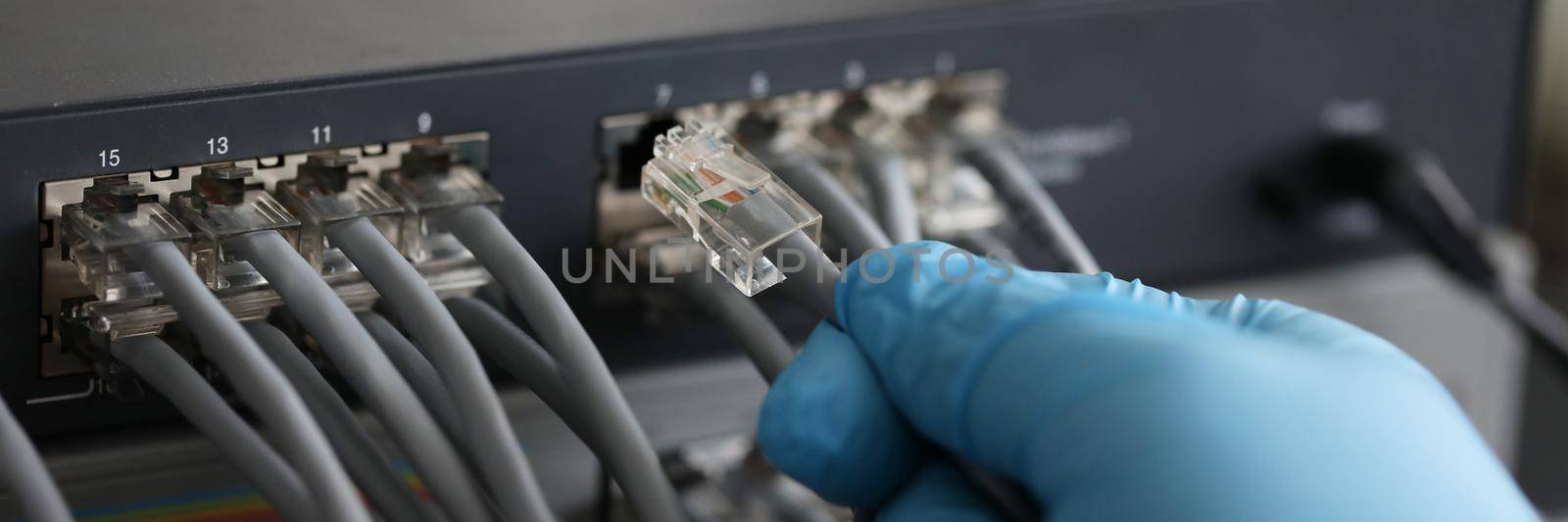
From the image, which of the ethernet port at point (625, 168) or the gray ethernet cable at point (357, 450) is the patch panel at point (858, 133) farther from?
the gray ethernet cable at point (357, 450)

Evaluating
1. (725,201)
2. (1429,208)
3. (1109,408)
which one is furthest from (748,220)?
(1429,208)

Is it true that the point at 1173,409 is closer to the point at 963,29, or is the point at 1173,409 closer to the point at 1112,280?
the point at 1112,280

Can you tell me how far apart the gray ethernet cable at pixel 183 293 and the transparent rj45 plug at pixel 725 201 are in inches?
4.8

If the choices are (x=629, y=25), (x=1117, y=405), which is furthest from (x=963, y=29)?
(x=1117, y=405)

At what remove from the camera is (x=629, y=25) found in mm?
591

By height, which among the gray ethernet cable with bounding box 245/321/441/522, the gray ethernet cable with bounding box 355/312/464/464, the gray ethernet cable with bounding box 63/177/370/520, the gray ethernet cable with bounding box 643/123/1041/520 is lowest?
the gray ethernet cable with bounding box 245/321/441/522

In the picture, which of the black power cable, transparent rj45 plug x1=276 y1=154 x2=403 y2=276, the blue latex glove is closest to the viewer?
the blue latex glove

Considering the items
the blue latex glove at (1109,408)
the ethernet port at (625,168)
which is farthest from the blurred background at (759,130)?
the blue latex glove at (1109,408)

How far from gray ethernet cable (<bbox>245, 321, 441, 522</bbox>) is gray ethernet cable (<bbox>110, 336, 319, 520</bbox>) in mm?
19

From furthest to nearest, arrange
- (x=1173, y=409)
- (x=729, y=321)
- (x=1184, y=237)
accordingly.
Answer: (x=1184, y=237)
(x=729, y=321)
(x=1173, y=409)

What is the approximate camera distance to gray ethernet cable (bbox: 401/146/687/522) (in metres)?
0.46

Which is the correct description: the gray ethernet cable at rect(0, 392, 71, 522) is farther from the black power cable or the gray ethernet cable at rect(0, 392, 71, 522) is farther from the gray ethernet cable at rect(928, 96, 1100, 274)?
the black power cable

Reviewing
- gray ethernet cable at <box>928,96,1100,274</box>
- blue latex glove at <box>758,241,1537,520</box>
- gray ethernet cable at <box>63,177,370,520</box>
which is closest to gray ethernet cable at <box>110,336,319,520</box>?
gray ethernet cable at <box>63,177,370,520</box>

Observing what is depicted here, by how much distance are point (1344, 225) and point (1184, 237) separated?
0.32ft
